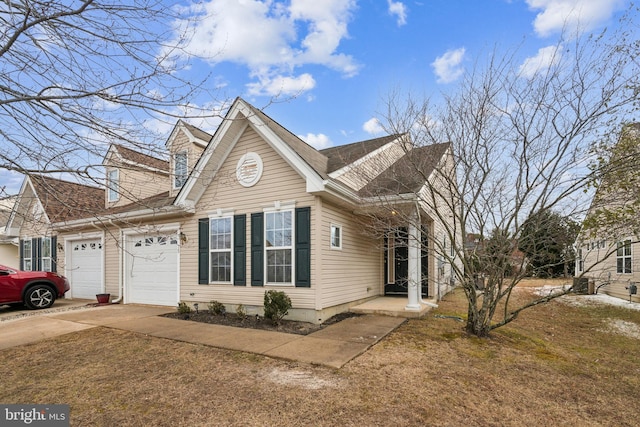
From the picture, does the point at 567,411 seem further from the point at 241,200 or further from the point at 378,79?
the point at 241,200

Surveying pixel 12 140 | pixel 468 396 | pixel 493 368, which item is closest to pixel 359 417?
pixel 468 396

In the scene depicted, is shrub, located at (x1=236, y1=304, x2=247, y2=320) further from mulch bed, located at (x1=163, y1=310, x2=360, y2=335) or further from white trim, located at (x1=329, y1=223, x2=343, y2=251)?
white trim, located at (x1=329, y1=223, x2=343, y2=251)

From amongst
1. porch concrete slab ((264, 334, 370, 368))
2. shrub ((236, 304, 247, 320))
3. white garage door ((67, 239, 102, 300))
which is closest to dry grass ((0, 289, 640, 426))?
porch concrete slab ((264, 334, 370, 368))

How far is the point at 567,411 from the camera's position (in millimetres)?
3578

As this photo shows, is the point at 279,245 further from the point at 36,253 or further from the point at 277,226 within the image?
the point at 36,253

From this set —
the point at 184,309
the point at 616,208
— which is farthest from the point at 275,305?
the point at 616,208

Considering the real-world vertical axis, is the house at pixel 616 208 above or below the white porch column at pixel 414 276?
above

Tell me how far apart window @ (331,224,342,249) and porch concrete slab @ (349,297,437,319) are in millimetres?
1737

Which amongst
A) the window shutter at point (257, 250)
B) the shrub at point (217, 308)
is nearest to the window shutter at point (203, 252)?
the shrub at point (217, 308)

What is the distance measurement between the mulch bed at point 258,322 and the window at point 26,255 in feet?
33.4

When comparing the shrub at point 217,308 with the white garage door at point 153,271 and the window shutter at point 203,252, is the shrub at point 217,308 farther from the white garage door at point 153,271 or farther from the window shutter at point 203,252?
the white garage door at point 153,271

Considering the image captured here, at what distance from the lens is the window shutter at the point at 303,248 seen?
7.50 m

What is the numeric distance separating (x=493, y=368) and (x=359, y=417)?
2550mm

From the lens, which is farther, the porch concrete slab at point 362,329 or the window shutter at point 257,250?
the window shutter at point 257,250
